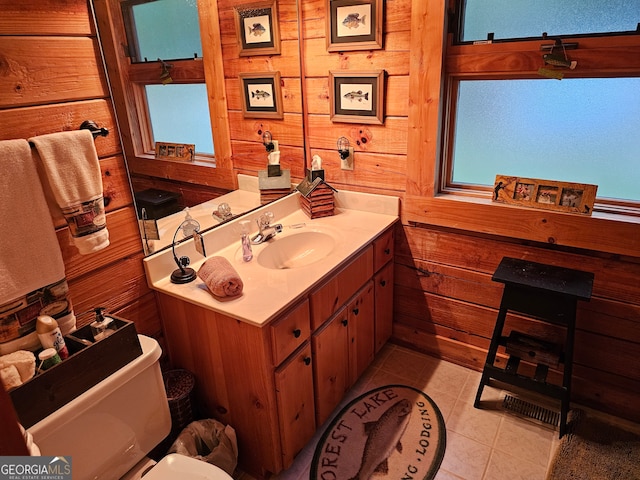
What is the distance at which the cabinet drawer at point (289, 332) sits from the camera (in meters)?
1.55

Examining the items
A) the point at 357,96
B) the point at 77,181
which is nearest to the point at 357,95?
the point at 357,96

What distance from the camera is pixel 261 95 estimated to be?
7.30 feet

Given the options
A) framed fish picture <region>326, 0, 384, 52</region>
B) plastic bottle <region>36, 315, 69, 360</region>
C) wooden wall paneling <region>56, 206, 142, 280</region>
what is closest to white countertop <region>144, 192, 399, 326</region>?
wooden wall paneling <region>56, 206, 142, 280</region>

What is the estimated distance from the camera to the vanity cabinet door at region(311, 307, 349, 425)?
1.85m

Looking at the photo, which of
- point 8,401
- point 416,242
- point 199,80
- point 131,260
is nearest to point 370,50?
point 199,80

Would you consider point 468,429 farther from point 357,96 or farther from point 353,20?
point 353,20

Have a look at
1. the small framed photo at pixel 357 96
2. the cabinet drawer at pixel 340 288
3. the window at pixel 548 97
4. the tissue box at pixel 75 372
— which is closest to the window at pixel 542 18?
the window at pixel 548 97

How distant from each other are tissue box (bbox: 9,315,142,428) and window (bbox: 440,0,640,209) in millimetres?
1682

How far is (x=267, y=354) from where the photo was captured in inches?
60.5

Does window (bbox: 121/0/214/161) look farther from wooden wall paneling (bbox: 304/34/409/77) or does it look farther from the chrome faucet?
wooden wall paneling (bbox: 304/34/409/77)

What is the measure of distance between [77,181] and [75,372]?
1.75 ft

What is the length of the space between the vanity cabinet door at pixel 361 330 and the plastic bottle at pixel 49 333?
3.76 feet

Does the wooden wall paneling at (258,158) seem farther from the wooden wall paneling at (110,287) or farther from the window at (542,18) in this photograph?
the window at (542,18)

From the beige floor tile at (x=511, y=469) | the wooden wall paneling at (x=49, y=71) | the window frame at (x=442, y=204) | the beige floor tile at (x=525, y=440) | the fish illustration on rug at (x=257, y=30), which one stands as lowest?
the beige floor tile at (x=511, y=469)
